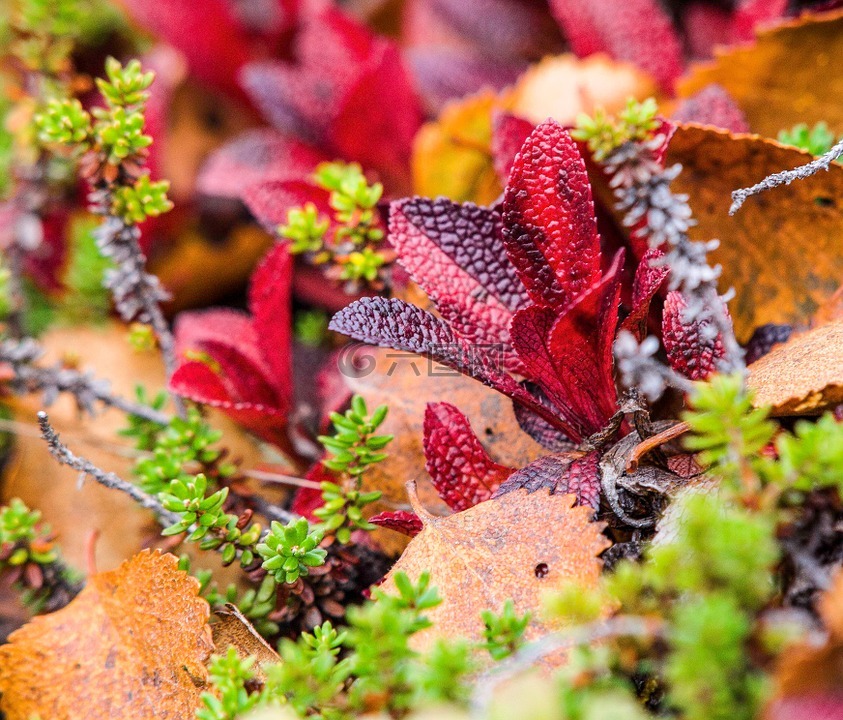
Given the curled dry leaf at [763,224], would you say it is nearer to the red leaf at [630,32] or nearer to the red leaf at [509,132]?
the red leaf at [509,132]

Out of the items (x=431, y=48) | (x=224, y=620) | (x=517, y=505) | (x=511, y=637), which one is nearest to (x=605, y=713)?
(x=511, y=637)

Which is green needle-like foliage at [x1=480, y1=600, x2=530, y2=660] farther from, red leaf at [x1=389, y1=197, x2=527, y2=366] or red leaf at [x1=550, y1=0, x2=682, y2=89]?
red leaf at [x1=550, y1=0, x2=682, y2=89]

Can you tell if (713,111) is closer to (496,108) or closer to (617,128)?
(617,128)

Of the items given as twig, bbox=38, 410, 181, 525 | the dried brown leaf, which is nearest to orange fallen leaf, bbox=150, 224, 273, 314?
twig, bbox=38, 410, 181, 525

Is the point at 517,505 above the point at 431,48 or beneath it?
beneath

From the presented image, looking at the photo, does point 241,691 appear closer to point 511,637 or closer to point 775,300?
point 511,637
